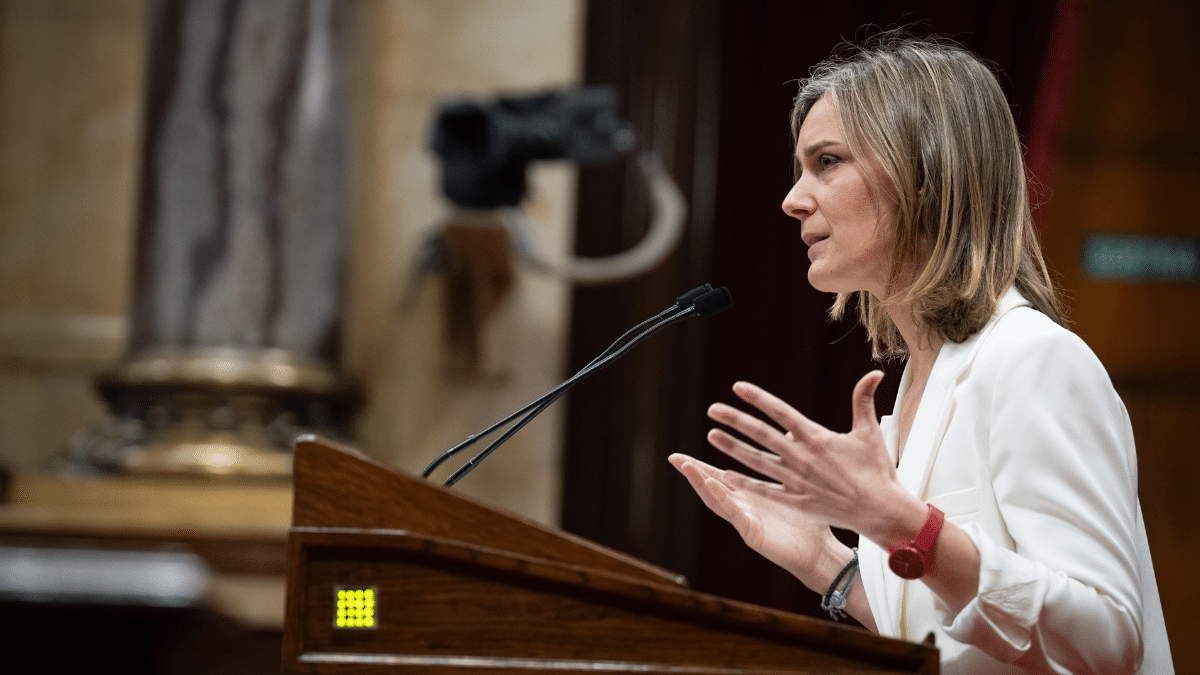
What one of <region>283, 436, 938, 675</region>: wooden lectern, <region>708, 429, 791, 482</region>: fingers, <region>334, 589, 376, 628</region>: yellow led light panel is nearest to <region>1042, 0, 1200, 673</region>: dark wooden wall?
<region>708, 429, 791, 482</region>: fingers

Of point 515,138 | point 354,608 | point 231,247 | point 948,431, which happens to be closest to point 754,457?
point 948,431

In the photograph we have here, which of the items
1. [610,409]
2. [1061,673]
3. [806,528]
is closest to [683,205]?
[610,409]

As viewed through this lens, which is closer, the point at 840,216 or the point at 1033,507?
the point at 1033,507

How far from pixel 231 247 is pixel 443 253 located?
0.62 metres

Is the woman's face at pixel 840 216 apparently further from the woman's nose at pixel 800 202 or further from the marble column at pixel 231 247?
the marble column at pixel 231 247

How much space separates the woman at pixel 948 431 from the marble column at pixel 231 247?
1.86m

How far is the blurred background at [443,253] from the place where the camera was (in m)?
2.76

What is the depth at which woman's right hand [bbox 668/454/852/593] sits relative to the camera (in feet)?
3.49

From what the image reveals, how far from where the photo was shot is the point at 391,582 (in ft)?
2.82

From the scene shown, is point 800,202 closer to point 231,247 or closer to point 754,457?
point 754,457

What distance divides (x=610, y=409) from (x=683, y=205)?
61cm

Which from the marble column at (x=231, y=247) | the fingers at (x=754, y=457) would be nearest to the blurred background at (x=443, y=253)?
the marble column at (x=231, y=247)

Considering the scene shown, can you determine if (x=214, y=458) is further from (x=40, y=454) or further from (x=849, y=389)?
(x=849, y=389)

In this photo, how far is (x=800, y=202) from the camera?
112 centimetres
